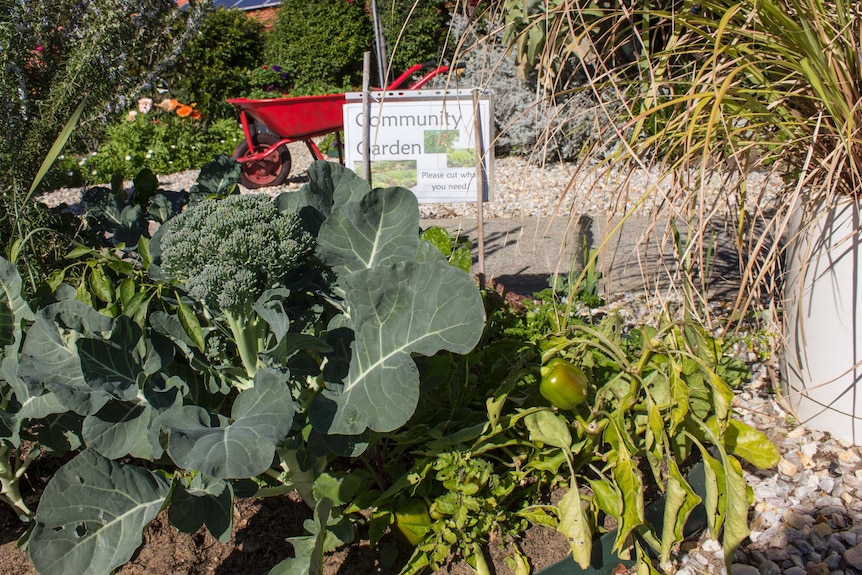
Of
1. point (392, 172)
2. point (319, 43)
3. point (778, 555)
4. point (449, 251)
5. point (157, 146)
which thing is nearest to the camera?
point (778, 555)

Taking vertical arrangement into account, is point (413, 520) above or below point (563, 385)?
below

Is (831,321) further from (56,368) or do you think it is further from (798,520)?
(56,368)

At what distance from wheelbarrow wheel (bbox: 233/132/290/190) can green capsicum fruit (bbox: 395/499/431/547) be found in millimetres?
5622

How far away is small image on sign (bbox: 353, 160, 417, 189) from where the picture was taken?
10.6 feet

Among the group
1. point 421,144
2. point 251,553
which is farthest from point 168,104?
point 251,553

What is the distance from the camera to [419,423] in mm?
1862

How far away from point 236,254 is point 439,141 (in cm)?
191

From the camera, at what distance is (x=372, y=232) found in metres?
1.65

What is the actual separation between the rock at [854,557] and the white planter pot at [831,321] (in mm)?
368

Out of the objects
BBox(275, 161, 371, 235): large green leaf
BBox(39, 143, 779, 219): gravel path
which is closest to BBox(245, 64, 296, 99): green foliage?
BBox(39, 143, 779, 219): gravel path

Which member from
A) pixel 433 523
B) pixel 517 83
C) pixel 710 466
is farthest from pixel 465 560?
pixel 517 83

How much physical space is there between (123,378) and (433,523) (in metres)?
0.82

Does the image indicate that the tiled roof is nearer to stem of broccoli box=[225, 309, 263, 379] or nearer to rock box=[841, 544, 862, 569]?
stem of broccoli box=[225, 309, 263, 379]

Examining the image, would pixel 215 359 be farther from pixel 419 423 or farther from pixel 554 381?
pixel 554 381
